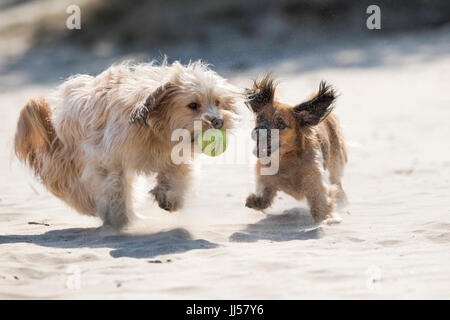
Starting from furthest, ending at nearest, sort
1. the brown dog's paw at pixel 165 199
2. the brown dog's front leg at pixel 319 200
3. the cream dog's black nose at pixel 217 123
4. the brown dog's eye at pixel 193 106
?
the brown dog's front leg at pixel 319 200, the brown dog's paw at pixel 165 199, the brown dog's eye at pixel 193 106, the cream dog's black nose at pixel 217 123

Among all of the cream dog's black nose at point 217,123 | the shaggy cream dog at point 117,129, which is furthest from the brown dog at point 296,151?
the cream dog's black nose at point 217,123

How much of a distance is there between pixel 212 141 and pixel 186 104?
1.14 feet

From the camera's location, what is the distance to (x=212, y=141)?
236 inches

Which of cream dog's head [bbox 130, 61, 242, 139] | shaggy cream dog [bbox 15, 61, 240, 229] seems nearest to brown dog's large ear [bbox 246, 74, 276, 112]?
shaggy cream dog [bbox 15, 61, 240, 229]

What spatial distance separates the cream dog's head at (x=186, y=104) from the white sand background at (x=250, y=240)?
765 mm

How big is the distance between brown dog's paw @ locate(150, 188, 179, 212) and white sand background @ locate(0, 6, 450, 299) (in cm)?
22

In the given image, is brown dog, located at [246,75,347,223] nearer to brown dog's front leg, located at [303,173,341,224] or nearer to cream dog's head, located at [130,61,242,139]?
brown dog's front leg, located at [303,173,341,224]

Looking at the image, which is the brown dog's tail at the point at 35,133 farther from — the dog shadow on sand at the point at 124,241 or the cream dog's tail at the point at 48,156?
the dog shadow on sand at the point at 124,241

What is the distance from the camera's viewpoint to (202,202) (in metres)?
7.65

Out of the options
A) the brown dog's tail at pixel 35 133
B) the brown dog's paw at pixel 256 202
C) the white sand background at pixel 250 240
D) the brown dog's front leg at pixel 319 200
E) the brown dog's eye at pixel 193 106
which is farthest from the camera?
the brown dog's tail at pixel 35 133

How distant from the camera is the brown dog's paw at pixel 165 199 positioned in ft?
20.3

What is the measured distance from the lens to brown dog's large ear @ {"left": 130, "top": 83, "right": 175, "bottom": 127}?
5.97 meters

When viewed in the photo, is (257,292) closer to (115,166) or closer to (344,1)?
(115,166)

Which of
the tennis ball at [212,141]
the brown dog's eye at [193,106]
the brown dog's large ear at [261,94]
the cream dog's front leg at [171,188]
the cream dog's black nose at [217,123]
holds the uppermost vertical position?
the brown dog's large ear at [261,94]
